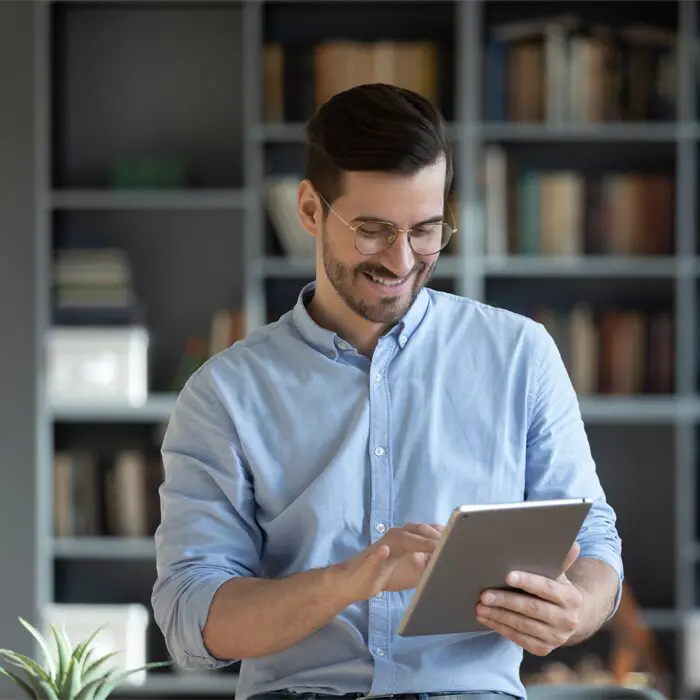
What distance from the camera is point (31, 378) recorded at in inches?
161

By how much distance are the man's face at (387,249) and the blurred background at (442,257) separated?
238 centimetres

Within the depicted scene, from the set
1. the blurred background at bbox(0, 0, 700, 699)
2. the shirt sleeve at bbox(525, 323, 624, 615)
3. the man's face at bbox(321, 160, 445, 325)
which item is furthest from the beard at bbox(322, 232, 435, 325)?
the blurred background at bbox(0, 0, 700, 699)

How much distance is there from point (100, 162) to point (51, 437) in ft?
3.09

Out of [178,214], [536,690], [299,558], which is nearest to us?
[299,558]

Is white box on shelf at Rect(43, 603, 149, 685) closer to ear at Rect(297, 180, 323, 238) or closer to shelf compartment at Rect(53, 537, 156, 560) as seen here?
shelf compartment at Rect(53, 537, 156, 560)

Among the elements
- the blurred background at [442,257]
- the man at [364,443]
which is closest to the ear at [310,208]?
the man at [364,443]

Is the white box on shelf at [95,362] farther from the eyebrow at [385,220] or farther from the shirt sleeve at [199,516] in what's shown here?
the eyebrow at [385,220]

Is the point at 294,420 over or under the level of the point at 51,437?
over

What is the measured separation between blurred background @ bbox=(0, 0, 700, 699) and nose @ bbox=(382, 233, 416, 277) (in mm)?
2430

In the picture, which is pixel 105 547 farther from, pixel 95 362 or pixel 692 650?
pixel 692 650

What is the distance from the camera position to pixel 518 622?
4.71 ft

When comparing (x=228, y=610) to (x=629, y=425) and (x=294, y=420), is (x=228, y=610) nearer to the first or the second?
(x=294, y=420)

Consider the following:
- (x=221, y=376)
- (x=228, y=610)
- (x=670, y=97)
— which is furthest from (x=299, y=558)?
(x=670, y=97)

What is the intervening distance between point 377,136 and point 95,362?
8.44ft
